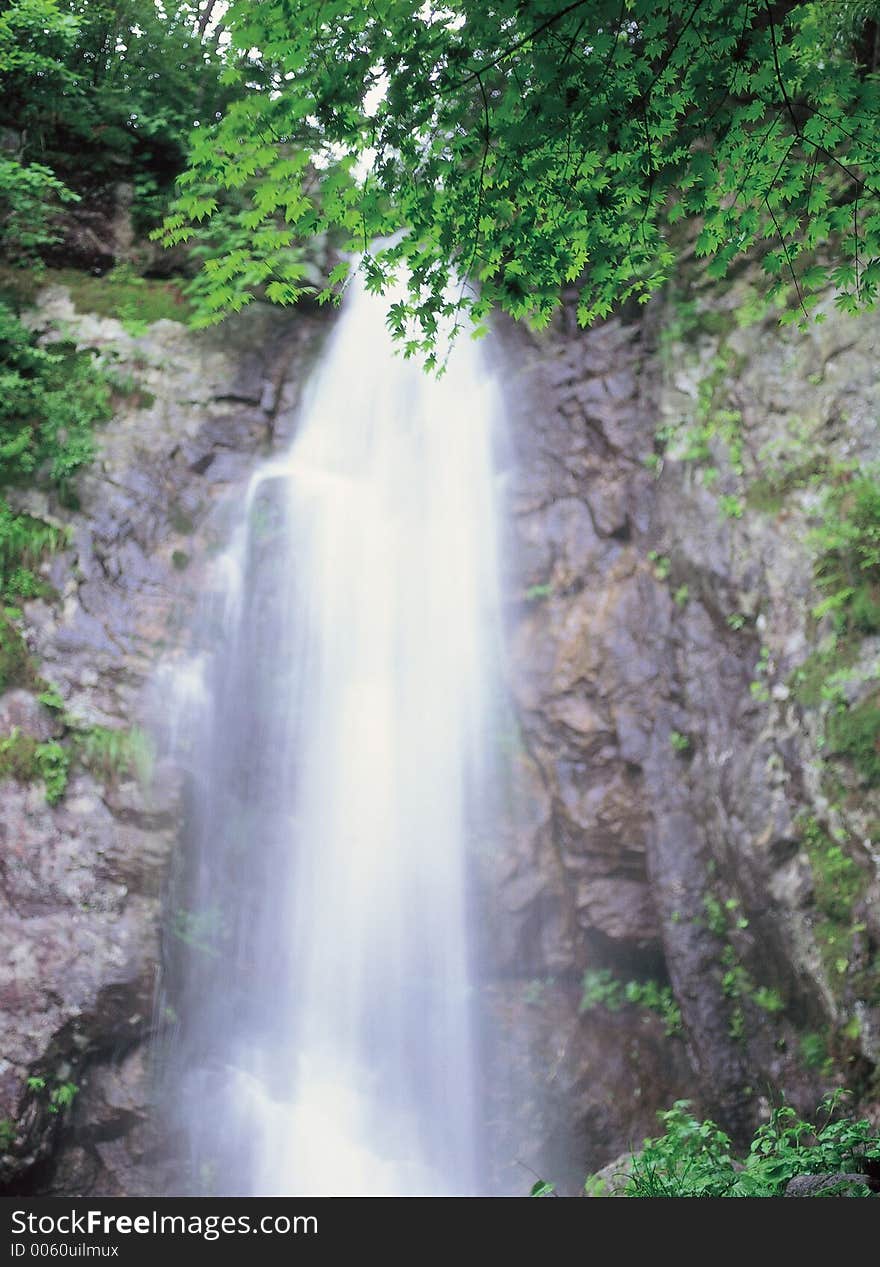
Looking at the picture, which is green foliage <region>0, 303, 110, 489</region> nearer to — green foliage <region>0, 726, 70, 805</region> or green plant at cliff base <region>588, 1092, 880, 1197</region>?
green foliage <region>0, 726, 70, 805</region>

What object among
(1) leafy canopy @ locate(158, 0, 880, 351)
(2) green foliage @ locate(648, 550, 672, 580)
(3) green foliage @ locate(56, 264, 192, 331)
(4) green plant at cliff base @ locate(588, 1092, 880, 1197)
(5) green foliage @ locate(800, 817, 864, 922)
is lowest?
(4) green plant at cliff base @ locate(588, 1092, 880, 1197)

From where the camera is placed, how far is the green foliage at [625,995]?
7.52 metres

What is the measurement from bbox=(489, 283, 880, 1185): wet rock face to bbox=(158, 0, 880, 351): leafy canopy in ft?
11.3

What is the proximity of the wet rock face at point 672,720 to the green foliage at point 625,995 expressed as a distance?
0.06m

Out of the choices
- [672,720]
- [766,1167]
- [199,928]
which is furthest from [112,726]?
[766,1167]

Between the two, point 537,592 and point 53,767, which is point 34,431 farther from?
point 537,592

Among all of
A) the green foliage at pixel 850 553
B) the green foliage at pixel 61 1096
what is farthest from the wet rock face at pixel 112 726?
the green foliage at pixel 850 553

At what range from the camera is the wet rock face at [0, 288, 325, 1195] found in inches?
279

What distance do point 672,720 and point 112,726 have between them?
4.75 metres

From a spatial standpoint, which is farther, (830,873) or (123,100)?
(123,100)

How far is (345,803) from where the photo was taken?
854cm

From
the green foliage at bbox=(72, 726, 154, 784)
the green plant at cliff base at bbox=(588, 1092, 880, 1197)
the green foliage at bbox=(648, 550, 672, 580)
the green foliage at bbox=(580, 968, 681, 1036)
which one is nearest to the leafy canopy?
the green plant at cliff base at bbox=(588, 1092, 880, 1197)

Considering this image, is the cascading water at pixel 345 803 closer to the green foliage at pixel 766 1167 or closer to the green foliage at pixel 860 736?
the green foliage at pixel 860 736

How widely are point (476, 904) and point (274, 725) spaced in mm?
2441
